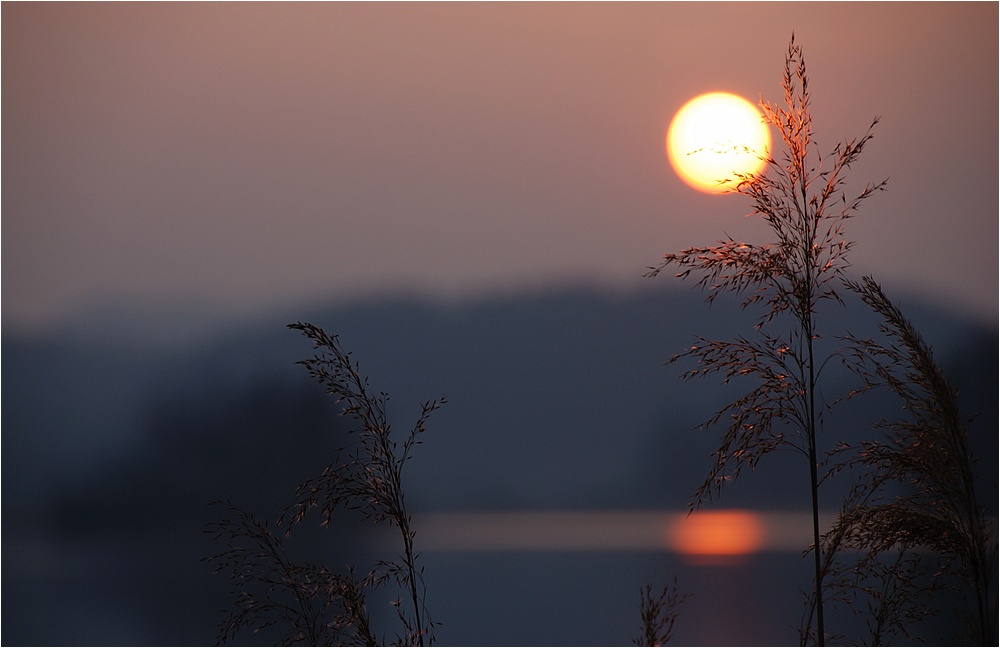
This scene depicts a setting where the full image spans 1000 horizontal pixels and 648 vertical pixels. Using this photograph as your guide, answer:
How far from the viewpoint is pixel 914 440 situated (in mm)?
1879

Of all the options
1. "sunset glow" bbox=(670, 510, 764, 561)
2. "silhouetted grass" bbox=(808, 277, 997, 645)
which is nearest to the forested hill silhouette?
"sunset glow" bbox=(670, 510, 764, 561)

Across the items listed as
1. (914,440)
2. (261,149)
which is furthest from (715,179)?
(261,149)

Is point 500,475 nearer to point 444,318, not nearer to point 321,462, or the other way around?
point 444,318

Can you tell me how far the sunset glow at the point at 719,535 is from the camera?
1888cm

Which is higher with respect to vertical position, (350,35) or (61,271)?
(61,271)

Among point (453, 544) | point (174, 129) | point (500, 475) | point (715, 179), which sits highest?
point (174, 129)

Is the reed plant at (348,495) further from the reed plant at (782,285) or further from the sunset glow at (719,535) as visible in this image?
the sunset glow at (719,535)

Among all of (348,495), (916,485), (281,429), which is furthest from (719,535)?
(348,495)

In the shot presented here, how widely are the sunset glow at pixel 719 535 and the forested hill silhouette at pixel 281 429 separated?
1.50m

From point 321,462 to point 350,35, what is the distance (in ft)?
26.1

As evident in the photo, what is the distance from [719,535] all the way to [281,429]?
1478 cm

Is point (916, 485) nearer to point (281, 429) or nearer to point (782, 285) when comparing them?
point (782, 285)

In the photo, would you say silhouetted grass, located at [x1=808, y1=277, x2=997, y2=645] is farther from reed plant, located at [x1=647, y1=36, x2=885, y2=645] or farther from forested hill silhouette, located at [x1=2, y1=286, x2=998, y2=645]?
forested hill silhouette, located at [x1=2, y1=286, x2=998, y2=645]

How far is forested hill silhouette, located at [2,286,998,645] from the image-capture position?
10.3 m
